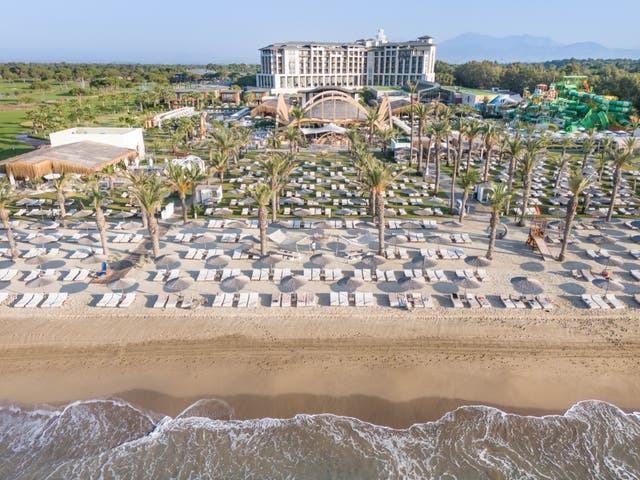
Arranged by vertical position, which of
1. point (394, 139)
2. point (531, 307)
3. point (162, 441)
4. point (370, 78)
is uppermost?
point (370, 78)

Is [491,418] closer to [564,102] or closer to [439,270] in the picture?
[439,270]

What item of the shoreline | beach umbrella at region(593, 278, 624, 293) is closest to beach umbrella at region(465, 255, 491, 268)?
the shoreline

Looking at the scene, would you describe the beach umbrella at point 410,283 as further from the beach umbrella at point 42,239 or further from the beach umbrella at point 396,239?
the beach umbrella at point 42,239

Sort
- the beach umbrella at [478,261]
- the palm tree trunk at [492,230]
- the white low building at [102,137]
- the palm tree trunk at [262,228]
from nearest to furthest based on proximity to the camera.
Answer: the beach umbrella at [478,261] < the palm tree trunk at [492,230] < the palm tree trunk at [262,228] < the white low building at [102,137]

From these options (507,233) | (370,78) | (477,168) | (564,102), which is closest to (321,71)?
(370,78)

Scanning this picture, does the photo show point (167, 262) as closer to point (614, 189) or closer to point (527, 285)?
point (527, 285)

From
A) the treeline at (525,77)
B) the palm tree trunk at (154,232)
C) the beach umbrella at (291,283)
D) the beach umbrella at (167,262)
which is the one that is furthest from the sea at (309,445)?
the treeline at (525,77)
